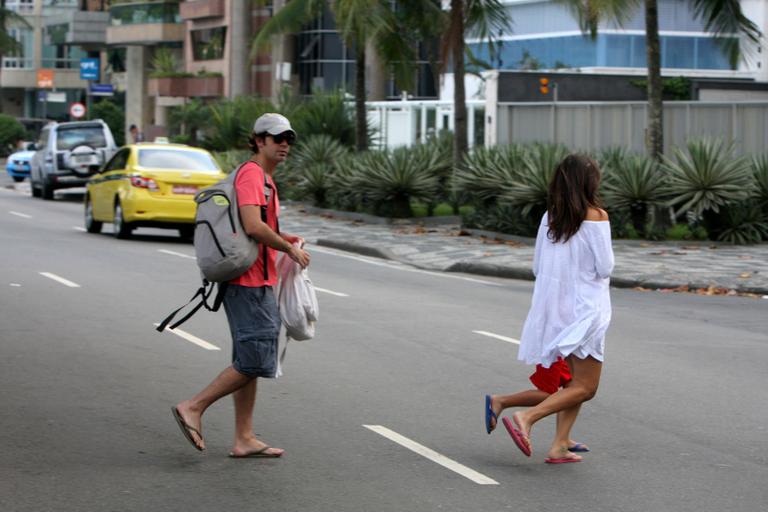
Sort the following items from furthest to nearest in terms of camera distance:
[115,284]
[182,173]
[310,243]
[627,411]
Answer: [310,243]
[182,173]
[115,284]
[627,411]

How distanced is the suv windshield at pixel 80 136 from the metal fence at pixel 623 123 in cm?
1175

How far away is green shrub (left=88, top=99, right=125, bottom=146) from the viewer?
83125 millimetres

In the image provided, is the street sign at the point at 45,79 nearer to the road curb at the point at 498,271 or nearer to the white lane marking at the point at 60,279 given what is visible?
the road curb at the point at 498,271

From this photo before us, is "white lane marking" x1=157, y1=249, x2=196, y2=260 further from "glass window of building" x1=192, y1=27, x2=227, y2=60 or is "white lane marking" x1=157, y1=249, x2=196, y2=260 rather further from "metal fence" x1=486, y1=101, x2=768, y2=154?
"glass window of building" x1=192, y1=27, x2=227, y2=60

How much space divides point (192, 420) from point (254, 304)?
0.71 m

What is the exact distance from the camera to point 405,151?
29.5 m

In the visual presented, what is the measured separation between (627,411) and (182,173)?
1507 cm

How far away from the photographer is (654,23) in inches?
973

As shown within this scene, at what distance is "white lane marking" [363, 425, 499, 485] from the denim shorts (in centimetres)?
102

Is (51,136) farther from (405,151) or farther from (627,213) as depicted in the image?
(627,213)

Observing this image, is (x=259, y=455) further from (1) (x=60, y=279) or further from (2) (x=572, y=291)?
(1) (x=60, y=279)

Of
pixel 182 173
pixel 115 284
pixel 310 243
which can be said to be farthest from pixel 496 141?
pixel 115 284

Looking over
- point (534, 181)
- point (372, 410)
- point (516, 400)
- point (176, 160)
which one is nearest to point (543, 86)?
point (534, 181)

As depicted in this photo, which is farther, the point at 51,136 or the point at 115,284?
the point at 51,136
